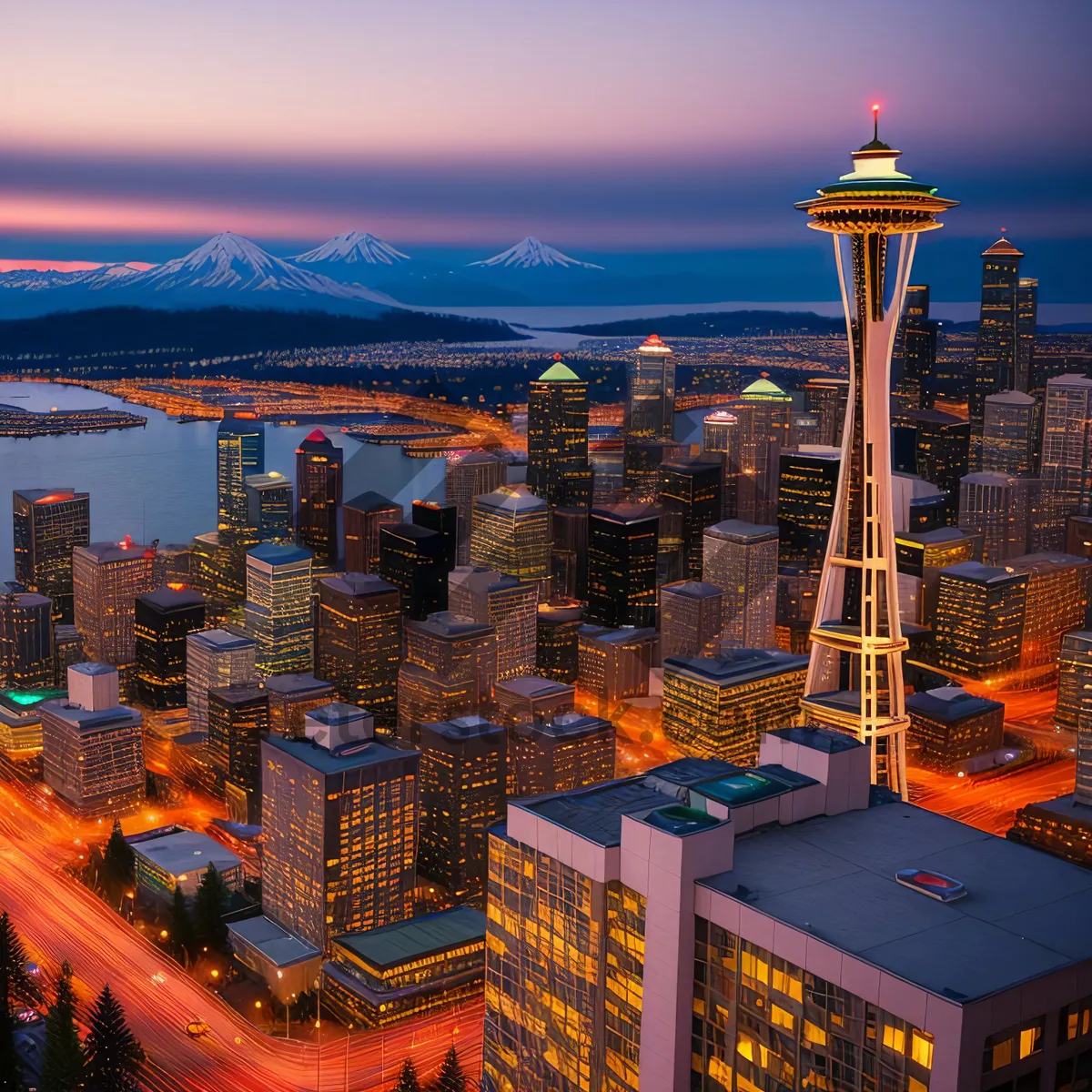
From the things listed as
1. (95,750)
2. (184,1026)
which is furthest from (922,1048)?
(95,750)

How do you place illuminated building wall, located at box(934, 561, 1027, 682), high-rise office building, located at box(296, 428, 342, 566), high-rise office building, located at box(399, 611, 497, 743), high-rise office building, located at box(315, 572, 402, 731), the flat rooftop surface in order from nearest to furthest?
the flat rooftop surface < high-rise office building, located at box(399, 611, 497, 743) < high-rise office building, located at box(315, 572, 402, 731) < illuminated building wall, located at box(934, 561, 1027, 682) < high-rise office building, located at box(296, 428, 342, 566)

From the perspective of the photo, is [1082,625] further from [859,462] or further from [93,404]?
[93,404]

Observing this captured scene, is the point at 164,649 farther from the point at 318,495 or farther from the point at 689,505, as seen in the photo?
the point at 689,505

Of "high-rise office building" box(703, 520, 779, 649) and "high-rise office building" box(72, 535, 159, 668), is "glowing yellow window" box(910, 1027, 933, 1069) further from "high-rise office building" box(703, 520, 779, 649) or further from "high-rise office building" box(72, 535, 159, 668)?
"high-rise office building" box(72, 535, 159, 668)

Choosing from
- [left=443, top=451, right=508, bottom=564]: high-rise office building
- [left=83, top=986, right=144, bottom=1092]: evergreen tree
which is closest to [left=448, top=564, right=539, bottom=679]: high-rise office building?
[left=443, top=451, right=508, bottom=564]: high-rise office building

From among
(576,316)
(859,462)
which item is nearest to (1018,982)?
(859,462)
